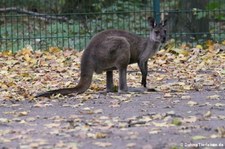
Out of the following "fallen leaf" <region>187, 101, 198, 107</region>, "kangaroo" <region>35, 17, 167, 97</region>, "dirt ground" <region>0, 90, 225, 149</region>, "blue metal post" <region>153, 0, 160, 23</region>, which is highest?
"blue metal post" <region>153, 0, 160, 23</region>

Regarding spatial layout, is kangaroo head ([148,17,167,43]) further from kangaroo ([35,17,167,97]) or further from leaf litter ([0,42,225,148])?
leaf litter ([0,42,225,148])

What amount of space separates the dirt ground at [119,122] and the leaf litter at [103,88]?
0.01m

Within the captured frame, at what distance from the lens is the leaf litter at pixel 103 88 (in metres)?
6.70

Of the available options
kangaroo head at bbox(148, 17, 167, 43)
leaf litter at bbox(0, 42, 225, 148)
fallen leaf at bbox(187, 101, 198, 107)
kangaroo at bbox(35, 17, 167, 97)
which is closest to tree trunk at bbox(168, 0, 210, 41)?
leaf litter at bbox(0, 42, 225, 148)

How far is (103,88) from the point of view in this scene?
980 centimetres

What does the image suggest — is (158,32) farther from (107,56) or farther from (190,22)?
(190,22)

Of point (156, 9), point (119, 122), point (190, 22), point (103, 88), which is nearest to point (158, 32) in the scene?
point (103, 88)

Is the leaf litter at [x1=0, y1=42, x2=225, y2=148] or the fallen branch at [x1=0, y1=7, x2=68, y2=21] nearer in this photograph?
the leaf litter at [x1=0, y1=42, x2=225, y2=148]

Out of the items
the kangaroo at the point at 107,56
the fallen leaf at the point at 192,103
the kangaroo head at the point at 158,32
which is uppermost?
the kangaroo head at the point at 158,32

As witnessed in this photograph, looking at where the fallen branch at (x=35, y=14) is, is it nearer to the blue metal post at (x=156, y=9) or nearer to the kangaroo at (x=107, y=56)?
the blue metal post at (x=156, y=9)

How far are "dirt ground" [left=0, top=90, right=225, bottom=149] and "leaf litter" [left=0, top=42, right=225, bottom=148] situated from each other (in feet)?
0.03

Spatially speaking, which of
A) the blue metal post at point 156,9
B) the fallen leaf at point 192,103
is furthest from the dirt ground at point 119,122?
the blue metal post at point 156,9

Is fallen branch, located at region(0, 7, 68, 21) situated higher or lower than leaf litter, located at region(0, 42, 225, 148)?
higher

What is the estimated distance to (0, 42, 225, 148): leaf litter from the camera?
6699 mm
